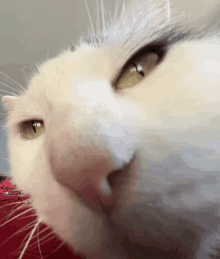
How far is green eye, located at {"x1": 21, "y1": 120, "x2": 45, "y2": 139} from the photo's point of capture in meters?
0.42

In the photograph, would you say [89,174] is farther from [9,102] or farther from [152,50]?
[9,102]

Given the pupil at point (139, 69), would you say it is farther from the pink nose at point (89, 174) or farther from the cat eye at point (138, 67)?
the pink nose at point (89, 174)

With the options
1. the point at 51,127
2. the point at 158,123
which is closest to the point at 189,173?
the point at 158,123

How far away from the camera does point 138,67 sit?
30cm

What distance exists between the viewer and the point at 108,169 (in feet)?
0.59

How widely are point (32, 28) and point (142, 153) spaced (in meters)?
0.62

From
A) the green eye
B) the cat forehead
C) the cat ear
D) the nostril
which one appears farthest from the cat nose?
the cat ear

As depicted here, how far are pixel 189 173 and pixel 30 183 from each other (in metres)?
0.30

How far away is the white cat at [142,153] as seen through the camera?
180 mm

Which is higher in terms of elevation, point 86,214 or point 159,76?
point 159,76

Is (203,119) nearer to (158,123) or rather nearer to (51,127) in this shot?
(158,123)

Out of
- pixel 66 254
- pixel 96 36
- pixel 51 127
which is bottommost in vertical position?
pixel 66 254

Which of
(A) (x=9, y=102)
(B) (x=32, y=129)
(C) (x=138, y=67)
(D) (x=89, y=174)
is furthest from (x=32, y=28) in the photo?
(D) (x=89, y=174)

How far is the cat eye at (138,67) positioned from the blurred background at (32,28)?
1.10 feet
